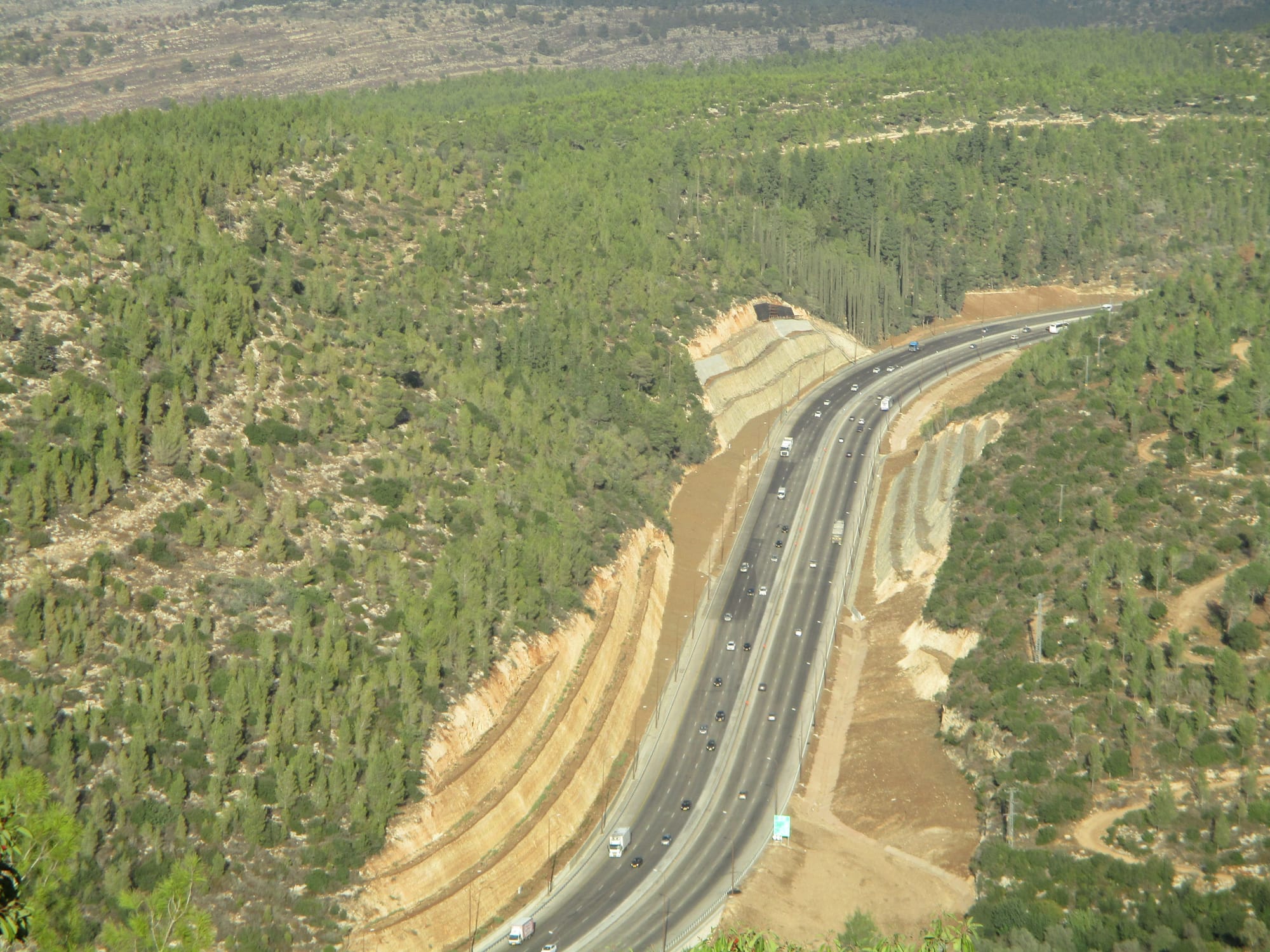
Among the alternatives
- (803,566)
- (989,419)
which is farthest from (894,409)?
(803,566)

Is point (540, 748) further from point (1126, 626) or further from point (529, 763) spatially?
point (1126, 626)

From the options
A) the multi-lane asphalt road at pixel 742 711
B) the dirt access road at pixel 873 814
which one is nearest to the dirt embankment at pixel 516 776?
the multi-lane asphalt road at pixel 742 711

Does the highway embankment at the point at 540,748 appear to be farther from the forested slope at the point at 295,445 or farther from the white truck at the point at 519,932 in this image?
the forested slope at the point at 295,445

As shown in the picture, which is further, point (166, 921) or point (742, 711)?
point (742, 711)

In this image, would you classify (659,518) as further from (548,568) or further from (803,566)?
(548,568)

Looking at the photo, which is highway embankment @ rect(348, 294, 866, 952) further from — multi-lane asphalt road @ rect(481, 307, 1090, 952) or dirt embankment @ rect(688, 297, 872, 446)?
dirt embankment @ rect(688, 297, 872, 446)

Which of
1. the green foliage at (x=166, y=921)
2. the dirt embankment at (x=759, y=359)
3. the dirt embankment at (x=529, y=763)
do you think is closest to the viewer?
the green foliage at (x=166, y=921)

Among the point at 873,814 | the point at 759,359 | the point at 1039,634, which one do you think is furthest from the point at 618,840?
the point at 759,359
